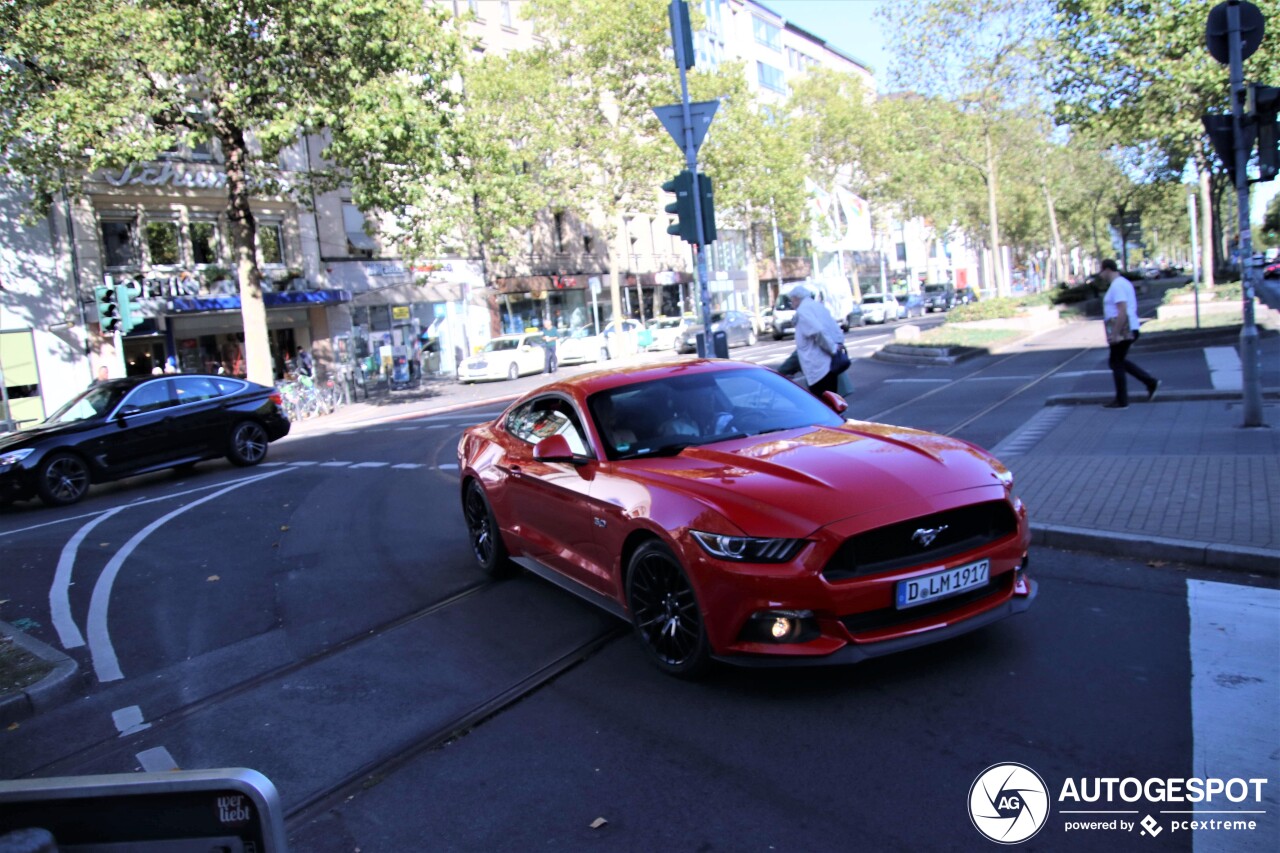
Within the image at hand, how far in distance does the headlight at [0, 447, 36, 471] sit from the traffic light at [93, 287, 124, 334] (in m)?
7.63

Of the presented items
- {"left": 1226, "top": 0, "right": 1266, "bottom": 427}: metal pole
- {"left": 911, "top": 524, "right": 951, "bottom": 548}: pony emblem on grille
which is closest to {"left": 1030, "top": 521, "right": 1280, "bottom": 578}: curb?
{"left": 911, "top": 524, "right": 951, "bottom": 548}: pony emblem on grille

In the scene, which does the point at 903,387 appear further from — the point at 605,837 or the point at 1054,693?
the point at 605,837

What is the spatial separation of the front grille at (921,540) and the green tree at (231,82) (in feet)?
59.9

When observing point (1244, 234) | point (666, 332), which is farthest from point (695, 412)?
point (666, 332)

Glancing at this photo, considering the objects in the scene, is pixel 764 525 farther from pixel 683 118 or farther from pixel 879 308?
pixel 879 308

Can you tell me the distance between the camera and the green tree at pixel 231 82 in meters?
19.5

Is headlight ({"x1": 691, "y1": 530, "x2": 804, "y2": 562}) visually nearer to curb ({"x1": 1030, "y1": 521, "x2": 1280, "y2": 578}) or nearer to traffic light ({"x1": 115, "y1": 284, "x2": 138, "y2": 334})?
curb ({"x1": 1030, "y1": 521, "x2": 1280, "y2": 578})

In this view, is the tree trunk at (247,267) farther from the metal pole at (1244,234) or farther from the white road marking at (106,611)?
the metal pole at (1244,234)

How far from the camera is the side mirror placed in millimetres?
5543

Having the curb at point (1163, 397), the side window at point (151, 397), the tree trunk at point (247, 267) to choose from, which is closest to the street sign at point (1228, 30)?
the curb at point (1163, 397)

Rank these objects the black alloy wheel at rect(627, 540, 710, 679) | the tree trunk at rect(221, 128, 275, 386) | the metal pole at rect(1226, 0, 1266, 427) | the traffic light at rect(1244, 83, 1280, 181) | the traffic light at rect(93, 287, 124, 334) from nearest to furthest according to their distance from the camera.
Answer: the black alloy wheel at rect(627, 540, 710, 679)
the traffic light at rect(1244, 83, 1280, 181)
the metal pole at rect(1226, 0, 1266, 427)
the traffic light at rect(93, 287, 124, 334)
the tree trunk at rect(221, 128, 275, 386)

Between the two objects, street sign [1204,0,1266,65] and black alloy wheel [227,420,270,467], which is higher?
street sign [1204,0,1266,65]

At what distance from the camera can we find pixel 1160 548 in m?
6.06

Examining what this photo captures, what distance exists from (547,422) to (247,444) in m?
10.3
